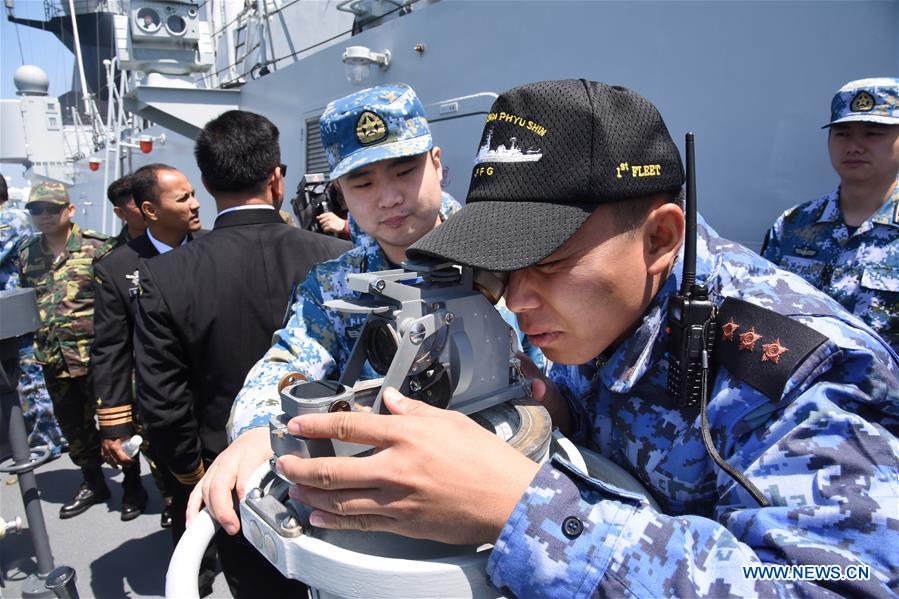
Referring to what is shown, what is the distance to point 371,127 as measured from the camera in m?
1.48

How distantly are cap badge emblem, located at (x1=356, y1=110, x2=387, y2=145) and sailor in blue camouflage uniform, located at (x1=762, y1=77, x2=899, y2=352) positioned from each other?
221cm

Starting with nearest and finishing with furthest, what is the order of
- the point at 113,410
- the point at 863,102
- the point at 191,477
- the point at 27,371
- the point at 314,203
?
the point at 191,477 < the point at 863,102 < the point at 113,410 < the point at 27,371 < the point at 314,203

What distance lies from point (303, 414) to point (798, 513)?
0.60m

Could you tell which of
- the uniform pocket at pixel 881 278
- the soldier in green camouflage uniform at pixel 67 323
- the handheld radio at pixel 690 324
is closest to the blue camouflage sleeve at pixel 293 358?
the handheld radio at pixel 690 324

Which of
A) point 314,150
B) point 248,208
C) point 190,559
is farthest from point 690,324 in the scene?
point 314,150

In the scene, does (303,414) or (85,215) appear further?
(85,215)

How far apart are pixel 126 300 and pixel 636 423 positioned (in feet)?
9.34

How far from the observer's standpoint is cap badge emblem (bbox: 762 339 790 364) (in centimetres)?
71

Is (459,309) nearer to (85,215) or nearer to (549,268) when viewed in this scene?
(549,268)

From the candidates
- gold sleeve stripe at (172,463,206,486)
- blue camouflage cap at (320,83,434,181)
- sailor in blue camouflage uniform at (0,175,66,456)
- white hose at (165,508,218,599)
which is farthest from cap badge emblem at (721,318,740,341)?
sailor in blue camouflage uniform at (0,175,66,456)

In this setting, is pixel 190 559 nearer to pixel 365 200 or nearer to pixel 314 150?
pixel 365 200

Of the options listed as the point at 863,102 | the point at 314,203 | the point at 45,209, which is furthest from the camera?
the point at 314,203

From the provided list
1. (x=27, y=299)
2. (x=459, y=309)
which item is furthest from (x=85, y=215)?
(x=459, y=309)

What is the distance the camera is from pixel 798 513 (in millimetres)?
617
